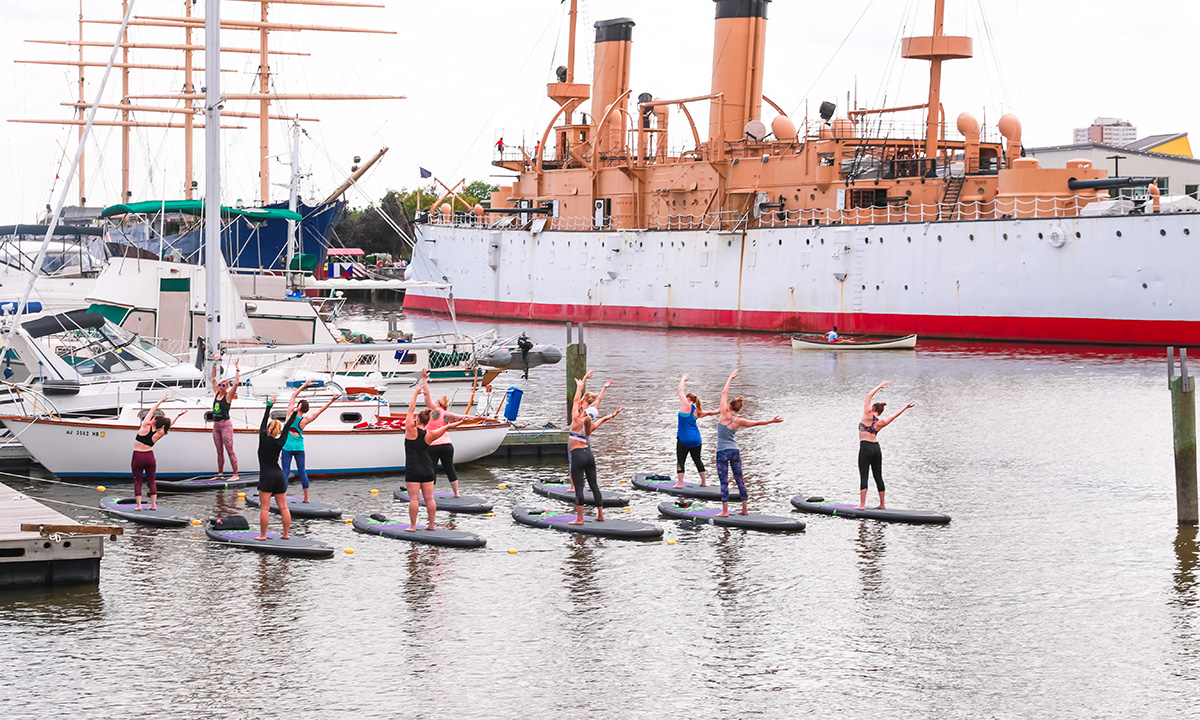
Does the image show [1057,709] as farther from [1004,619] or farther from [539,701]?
[539,701]

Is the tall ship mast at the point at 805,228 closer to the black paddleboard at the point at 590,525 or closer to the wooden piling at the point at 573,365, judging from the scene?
the wooden piling at the point at 573,365

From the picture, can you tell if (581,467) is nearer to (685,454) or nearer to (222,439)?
(685,454)

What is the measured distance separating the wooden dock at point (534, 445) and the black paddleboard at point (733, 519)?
268 inches

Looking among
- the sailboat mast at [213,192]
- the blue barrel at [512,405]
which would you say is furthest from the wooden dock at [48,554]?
the blue barrel at [512,405]

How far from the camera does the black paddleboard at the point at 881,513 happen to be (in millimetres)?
22312

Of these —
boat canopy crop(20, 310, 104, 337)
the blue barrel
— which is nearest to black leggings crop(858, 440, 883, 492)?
the blue barrel

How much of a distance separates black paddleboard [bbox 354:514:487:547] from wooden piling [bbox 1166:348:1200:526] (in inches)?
423

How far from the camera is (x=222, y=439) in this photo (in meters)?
24.5

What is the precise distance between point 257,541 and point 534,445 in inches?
405

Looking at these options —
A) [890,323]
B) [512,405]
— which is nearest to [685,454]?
[512,405]

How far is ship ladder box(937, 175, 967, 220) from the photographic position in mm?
60625

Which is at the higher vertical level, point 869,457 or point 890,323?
point 890,323

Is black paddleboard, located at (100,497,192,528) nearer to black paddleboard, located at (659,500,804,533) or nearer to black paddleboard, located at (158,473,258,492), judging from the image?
black paddleboard, located at (158,473,258,492)

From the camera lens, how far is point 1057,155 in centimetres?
8919
